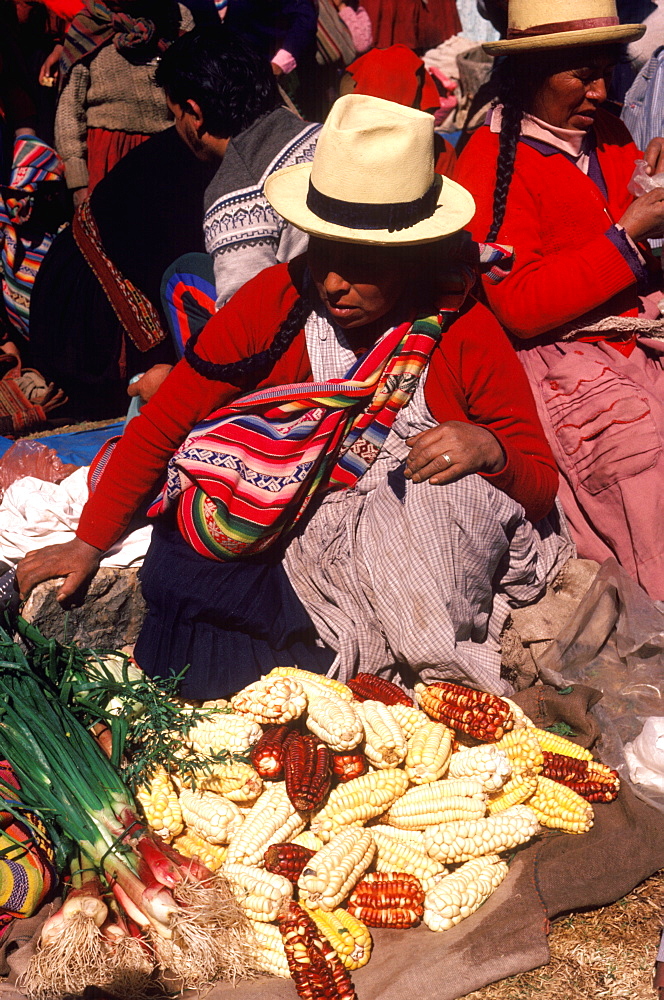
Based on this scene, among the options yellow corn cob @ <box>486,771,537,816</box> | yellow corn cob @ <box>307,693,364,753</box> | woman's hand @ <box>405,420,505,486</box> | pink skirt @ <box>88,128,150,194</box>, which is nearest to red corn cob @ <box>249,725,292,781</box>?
yellow corn cob @ <box>307,693,364,753</box>

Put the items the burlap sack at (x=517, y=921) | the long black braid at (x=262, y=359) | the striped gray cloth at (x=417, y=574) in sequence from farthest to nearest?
1. the long black braid at (x=262, y=359)
2. the striped gray cloth at (x=417, y=574)
3. the burlap sack at (x=517, y=921)

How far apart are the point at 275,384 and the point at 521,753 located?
1.69m

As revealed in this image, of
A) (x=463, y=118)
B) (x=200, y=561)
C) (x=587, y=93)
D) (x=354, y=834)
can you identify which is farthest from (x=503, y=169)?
(x=463, y=118)

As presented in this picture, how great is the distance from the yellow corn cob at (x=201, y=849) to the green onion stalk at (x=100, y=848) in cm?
11

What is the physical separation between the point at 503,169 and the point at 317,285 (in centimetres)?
113

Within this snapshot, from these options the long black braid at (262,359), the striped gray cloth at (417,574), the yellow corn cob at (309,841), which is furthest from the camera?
the long black braid at (262,359)

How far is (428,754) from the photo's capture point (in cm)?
292

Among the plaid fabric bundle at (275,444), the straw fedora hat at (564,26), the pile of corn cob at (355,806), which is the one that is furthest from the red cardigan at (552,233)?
the pile of corn cob at (355,806)

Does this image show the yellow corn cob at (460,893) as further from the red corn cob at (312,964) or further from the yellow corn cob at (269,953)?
the yellow corn cob at (269,953)

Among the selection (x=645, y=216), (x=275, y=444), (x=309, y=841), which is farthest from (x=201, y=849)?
(x=645, y=216)

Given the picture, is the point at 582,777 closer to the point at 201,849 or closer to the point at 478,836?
the point at 478,836

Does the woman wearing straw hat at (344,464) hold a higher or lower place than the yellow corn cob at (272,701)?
higher

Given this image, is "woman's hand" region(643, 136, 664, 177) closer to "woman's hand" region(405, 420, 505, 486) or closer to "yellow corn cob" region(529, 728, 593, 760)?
"woman's hand" region(405, 420, 505, 486)

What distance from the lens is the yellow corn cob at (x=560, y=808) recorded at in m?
2.94
